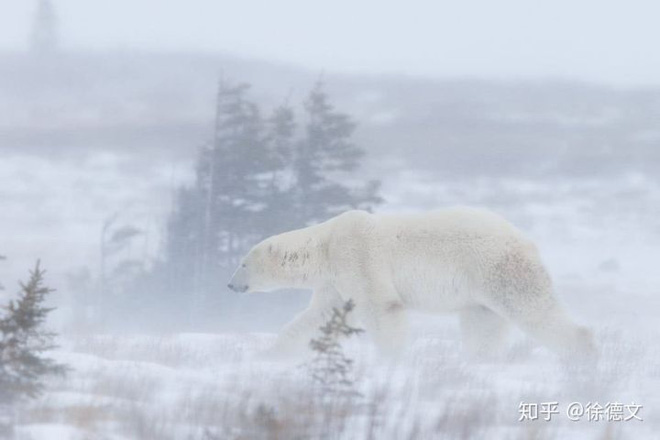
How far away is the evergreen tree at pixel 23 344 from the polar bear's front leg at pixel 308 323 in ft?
17.9

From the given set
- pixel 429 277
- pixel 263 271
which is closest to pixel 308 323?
pixel 263 271

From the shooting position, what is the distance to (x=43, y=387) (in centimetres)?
687

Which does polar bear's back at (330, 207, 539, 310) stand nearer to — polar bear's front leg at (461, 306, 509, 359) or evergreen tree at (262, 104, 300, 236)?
polar bear's front leg at (461, 306, 509, 359)

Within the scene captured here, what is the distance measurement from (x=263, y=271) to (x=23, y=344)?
6230 millimetres

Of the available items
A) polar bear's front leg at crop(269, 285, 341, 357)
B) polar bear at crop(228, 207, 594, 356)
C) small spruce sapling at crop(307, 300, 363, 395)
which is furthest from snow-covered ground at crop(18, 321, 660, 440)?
polar bear's front leg at crop(269, 285, 341, 357)

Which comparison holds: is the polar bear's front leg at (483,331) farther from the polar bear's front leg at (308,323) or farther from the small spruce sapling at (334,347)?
the small spruce sapling at (334,347)

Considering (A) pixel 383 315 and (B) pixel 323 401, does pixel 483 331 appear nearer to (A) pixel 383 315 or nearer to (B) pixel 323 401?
(A) pixel 383 315

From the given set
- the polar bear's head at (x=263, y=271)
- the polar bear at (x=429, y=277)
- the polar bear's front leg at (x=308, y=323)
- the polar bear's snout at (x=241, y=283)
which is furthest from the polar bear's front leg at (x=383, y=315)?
the polar bear's snout at (x=241, y=283)

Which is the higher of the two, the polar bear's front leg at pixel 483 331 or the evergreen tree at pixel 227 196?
the evergreen tree at pixel 227 196

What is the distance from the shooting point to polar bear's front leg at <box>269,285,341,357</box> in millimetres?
12211

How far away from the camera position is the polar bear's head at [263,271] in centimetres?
1278

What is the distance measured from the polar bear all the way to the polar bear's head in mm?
164

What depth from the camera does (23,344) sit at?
22.1 ft

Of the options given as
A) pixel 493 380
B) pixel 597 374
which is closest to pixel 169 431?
pixel 493 380
